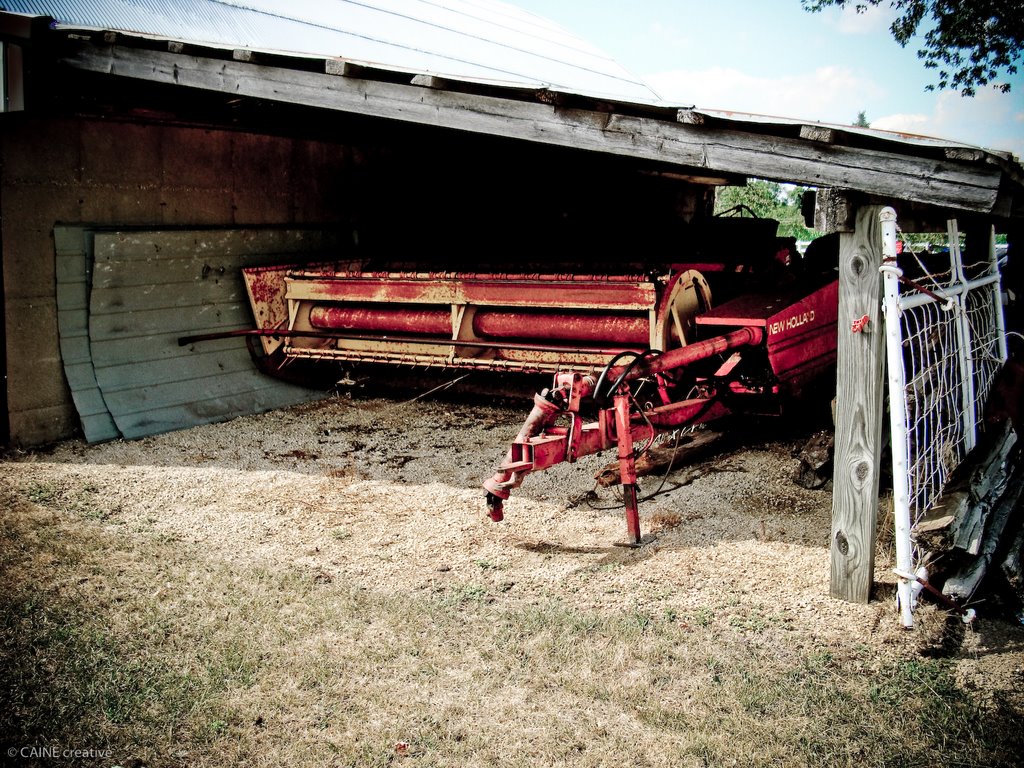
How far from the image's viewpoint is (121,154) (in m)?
6.15

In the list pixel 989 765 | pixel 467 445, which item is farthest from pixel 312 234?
pixel 989 765

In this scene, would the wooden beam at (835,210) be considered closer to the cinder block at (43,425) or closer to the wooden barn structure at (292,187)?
the wooden barn structure at (292,187)

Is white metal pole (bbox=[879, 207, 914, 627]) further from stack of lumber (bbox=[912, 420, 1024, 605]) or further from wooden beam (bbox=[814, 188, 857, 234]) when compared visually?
stack of lumber (bbox=[912, 420, 1024, 605])

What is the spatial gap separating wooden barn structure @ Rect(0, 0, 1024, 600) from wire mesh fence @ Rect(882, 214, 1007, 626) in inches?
6.2

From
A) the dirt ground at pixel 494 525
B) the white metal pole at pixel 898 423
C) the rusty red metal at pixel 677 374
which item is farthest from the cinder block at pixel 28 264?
the white metal pole at pixel 898 423

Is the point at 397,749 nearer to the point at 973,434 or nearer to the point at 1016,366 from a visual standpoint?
the point at 973,434

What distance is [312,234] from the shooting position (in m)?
7.75

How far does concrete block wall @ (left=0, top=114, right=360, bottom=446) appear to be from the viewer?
219 inches

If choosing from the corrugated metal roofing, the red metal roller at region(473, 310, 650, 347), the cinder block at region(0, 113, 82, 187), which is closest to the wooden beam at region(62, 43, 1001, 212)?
the corrugated metal roofing

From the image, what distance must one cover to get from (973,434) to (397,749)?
12.2 feet

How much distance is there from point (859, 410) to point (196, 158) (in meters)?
5.70

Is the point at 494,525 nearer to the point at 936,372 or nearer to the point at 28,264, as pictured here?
the point at 936,372

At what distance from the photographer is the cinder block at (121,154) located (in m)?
5.93

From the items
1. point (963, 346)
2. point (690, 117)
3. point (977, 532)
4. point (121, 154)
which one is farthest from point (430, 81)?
point (977, 532)
